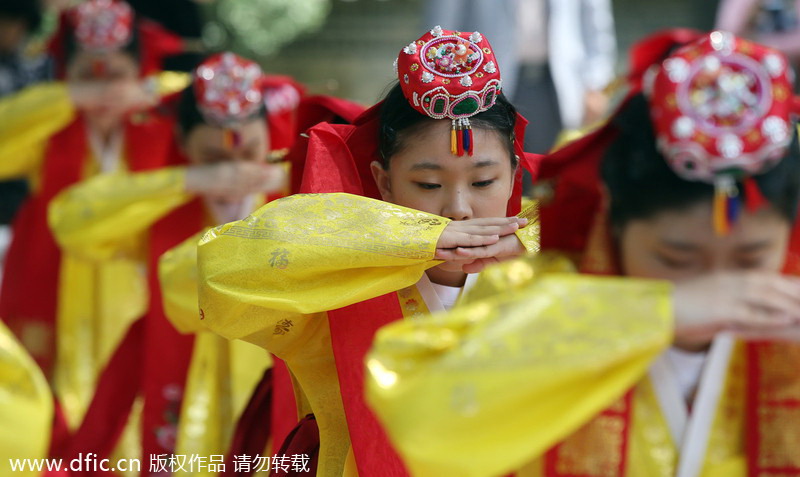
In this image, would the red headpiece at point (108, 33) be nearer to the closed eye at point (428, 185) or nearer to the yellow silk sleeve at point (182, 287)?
the yellow silk sleeve at point (182, 287)

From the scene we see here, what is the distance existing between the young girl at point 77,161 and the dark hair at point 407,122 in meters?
1.90

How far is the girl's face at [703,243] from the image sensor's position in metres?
1.45

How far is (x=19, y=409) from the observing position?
72.4 inches

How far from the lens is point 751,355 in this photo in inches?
61.0

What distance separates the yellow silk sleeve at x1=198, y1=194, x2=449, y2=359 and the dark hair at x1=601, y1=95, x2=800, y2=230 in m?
0.37

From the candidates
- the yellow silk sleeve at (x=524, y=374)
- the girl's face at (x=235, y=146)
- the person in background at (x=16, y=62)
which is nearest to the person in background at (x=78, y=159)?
the girl's face at (x=235, y=146)

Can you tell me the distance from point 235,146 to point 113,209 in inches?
15.3

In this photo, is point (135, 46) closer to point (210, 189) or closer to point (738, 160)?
point (210, 189)

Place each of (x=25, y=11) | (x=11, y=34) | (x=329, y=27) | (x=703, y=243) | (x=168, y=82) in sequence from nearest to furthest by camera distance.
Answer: (x=703, y=243) < (x=168, y=82) < (x=11, y=34) < (x=25, y=11) < (x=329, y=27)

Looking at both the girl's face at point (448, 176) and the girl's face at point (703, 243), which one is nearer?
the girl's face at point (703, 243)

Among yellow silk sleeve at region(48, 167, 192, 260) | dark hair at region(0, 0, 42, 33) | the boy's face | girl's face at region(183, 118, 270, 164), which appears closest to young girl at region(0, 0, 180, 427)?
yellow silk sleeve at region(48, 167, 192, 260)

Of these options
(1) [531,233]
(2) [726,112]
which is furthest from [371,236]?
(2) [726,112]

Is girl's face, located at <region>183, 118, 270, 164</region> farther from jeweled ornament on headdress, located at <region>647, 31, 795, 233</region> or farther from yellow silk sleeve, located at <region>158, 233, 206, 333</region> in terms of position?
jeweled ornament on headdress, located at <region>647, 31, 795, 233</region>

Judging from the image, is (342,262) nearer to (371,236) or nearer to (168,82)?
(371,236)
